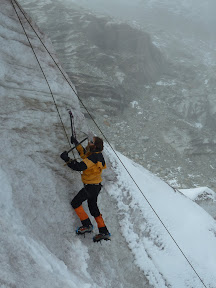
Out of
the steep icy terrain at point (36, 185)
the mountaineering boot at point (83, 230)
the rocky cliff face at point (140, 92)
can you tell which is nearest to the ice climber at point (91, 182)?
the mountaineering boot at point (83, 230)

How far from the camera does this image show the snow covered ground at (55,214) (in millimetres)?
3939

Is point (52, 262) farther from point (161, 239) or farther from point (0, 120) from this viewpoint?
Answer: point (161, 239)

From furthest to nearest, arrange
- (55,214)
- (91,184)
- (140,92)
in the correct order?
(140,92)
(91,184)
(55,214)

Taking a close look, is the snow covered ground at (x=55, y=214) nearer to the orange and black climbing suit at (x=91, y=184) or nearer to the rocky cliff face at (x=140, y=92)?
the orange and black climbing suit at (x=91, y=184)

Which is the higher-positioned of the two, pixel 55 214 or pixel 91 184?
pixel 91 184

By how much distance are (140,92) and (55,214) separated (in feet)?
132

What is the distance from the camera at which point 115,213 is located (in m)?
6.69

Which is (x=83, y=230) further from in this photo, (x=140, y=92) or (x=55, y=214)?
(x=140, y=92)

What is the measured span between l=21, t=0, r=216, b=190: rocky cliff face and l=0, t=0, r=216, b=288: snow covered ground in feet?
71.3

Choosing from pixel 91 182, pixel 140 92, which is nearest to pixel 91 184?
pixel 91 182

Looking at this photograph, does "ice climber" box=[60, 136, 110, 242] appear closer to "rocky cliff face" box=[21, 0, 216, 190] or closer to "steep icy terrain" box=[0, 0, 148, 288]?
"steep icy terrain" box=[0, 0, 148, 288]

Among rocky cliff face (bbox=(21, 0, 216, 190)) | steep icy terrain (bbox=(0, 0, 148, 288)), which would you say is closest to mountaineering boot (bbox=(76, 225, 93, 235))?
steep icy terrain (bbox=(0, 0, 148, 288))

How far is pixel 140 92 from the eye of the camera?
1700 inches

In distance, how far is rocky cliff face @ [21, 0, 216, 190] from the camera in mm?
32406
